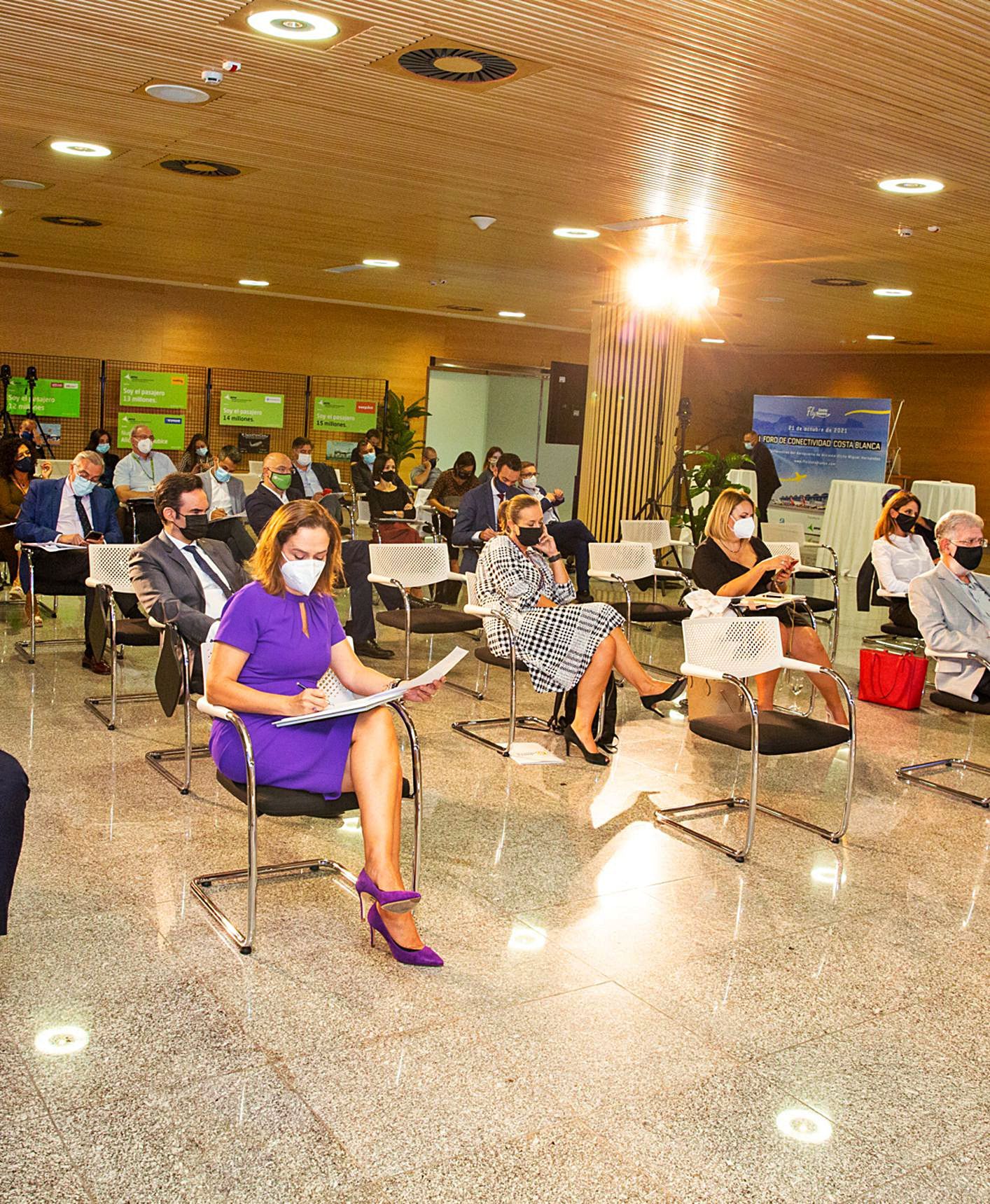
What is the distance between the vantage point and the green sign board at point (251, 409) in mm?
16812

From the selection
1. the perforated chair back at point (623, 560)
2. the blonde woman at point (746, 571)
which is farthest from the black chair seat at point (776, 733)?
the perforated chair back at point (623, 560)

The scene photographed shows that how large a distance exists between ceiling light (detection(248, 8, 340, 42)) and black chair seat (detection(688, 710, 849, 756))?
3.10 meters

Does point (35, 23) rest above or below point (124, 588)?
above

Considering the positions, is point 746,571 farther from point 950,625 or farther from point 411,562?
point 411,562

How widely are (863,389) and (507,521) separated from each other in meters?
16.3

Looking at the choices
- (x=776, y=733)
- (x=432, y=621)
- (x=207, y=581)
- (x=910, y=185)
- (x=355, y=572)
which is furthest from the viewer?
(x=355, y=572)

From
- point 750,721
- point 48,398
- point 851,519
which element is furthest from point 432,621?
point 48,398

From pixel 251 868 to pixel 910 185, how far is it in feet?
17.0

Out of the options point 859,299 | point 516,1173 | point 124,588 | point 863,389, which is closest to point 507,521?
point 124,588

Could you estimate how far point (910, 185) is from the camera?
257 inches

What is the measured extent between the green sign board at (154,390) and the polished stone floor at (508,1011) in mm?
11344

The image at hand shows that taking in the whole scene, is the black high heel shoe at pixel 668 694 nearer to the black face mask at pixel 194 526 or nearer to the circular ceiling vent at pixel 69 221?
the black face mask at pixel 194 526

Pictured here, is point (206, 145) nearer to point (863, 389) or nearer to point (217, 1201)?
point (217, 1201)

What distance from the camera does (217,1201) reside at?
2.51m
